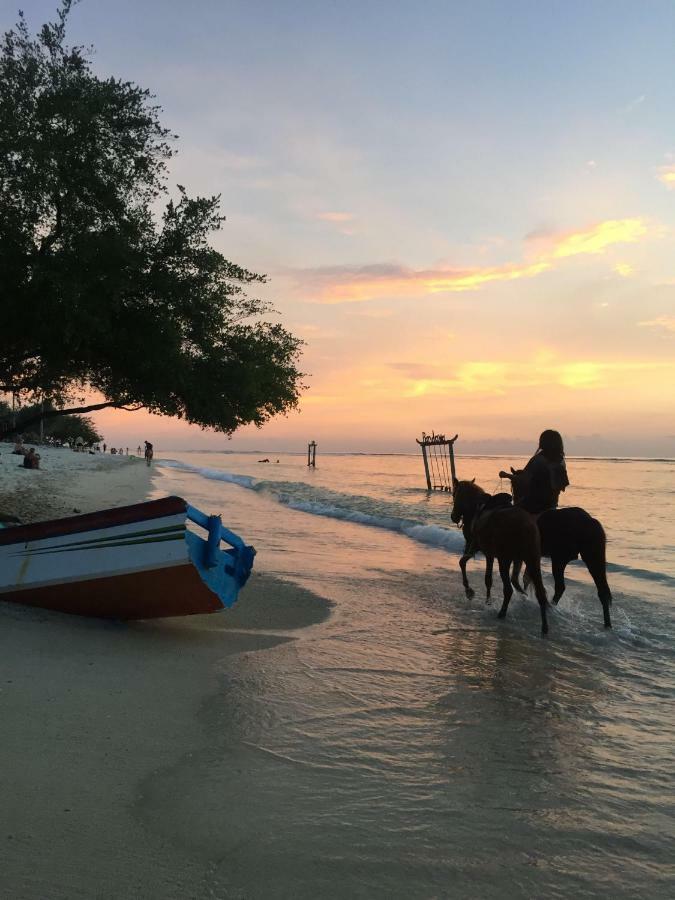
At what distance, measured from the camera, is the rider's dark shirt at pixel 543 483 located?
8.77 meters

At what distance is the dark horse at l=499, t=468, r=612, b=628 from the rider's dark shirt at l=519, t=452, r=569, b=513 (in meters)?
0.76

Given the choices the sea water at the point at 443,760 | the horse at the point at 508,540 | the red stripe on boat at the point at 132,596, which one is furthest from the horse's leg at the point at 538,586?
the red stripe on boat at the point at 132,596

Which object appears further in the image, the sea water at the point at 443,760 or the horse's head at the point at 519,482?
the horse's head at the point at 519,482

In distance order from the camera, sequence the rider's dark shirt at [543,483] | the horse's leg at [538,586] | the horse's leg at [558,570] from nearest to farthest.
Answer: the horse's leg at [538,586] < the horse's leg at [558,570] < the rider's dark shirt at [543,483]

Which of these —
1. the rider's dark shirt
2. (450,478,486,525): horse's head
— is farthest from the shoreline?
the rider's dark shirt

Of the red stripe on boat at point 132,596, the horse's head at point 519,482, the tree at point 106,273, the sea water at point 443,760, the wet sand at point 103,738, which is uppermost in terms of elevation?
the tree at point 106,273

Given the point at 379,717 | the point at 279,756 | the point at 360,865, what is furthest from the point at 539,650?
the point at 360,865

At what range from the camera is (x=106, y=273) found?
38.4 feet

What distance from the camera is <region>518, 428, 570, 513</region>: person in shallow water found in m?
8.78

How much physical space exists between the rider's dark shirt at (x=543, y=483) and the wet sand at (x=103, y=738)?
380cm

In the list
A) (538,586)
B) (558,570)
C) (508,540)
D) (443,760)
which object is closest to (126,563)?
(443,760)

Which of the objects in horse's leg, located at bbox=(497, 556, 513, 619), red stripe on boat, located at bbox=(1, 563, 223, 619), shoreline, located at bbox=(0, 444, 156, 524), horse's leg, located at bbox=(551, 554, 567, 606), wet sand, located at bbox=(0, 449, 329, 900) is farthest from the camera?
shoreline, located at bbox=(0, 444, 156, 524)

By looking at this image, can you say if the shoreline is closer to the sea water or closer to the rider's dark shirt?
the sea water

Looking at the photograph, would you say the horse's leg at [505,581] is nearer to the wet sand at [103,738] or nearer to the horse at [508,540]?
the horse at [508,540]
